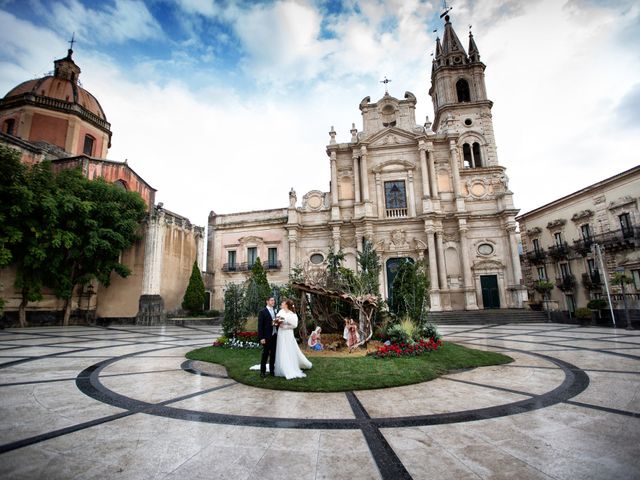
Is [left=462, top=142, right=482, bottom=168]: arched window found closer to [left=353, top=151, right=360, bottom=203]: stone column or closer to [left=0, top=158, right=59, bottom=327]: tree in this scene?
[left=353, top=151, right=360, bottom=203]: stone column

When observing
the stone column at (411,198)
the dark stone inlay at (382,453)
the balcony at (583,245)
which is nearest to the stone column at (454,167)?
the stone column at (411,198)

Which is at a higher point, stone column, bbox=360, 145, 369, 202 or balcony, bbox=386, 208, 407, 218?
stone column, bbox=360, 145, 369, 202

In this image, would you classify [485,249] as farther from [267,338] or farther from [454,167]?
[267,338]

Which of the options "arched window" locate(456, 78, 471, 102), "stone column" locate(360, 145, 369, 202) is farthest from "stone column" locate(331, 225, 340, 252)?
"arched window" locate(456, 78, 471, 102)

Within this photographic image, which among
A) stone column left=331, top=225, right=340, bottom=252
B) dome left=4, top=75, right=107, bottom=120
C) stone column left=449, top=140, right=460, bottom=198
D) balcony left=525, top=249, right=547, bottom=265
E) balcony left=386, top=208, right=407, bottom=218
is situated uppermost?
dome left=4, top=75, right=107, bottom=120

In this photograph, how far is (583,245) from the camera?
2520 centimetres

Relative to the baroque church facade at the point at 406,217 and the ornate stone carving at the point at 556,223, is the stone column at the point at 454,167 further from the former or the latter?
the ornate stone carving at the point at 556,223

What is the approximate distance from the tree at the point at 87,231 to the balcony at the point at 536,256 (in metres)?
34.1

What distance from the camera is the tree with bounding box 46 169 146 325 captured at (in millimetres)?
18938

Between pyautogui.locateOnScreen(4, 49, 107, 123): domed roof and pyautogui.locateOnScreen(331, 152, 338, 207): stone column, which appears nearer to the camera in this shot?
pyautogui.locateOnScreen(331, 152, 338, 207): stone column

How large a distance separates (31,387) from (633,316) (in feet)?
80.0

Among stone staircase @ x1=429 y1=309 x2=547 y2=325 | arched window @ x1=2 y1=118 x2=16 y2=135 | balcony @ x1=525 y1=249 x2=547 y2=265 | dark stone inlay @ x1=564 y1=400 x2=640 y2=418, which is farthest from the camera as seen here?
balcony @ x1=525 y1=249 x2=547 y2=265

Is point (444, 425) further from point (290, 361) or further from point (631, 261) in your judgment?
point (631, 261)

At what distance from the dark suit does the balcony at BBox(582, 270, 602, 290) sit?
27987mm
